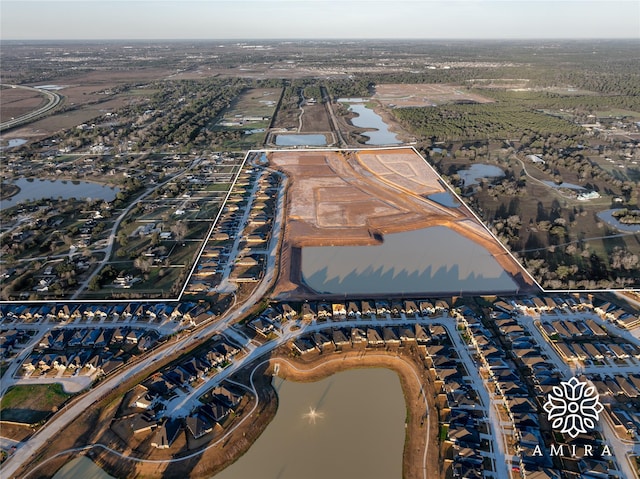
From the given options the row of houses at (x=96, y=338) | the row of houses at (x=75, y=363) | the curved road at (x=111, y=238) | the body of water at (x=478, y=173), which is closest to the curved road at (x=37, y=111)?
the curved road at (x=111, y=238)

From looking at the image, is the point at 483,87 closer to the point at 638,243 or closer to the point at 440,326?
the point at 638,243

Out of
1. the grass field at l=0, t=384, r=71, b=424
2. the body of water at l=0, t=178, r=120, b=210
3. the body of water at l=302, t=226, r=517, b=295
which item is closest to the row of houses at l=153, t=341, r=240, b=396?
the grass field at l=0, t=384, r=71, b=424

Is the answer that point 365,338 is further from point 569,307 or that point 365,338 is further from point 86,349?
point 86,349

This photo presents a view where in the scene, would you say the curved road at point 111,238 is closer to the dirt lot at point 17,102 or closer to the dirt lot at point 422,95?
the dirt lot at point 17,102

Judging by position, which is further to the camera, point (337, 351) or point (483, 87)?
point (483, 87)

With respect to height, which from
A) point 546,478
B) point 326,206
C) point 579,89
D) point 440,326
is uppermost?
point 579,89

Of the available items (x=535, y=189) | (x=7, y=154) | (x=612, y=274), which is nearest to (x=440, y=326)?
(x=612, y=274)
